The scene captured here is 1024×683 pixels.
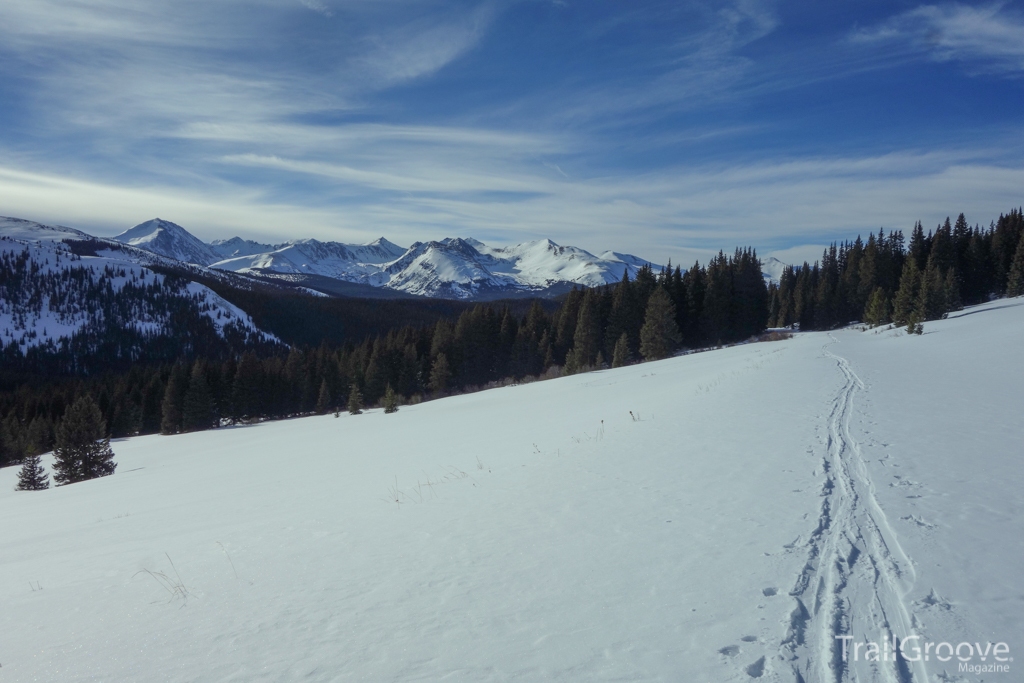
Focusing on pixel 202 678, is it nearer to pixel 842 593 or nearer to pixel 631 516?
pixel 631 516

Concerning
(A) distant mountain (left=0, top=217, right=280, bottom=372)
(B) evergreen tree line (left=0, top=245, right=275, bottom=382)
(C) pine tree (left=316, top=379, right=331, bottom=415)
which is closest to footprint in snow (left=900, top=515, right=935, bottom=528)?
(C) pine tree (left=316, top=379, right=331, bottom=415)

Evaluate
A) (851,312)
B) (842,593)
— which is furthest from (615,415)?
(851,312)

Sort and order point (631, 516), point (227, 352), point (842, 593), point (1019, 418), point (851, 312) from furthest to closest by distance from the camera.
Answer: point (227, 352) < point (851, 312) < point (1019, 418) < point (631, 516) < point (842, 593)

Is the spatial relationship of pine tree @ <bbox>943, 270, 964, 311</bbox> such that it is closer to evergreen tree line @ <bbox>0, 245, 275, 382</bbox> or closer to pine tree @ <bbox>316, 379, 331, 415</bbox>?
pine tree @ <bbox>316, 379, 331, 415</bbox>

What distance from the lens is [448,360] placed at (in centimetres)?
6247

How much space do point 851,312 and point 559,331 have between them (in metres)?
49.2

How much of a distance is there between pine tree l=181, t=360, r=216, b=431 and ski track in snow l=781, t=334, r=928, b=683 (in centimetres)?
6891

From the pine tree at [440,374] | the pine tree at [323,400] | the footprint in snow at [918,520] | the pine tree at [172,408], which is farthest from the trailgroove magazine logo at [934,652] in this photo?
the pine tree at [172,408]

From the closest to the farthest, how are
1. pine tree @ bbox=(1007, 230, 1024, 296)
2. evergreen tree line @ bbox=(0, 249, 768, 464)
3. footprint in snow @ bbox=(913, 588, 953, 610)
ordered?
footprint in snow @ bbox=(913, 588, 953, 610)
evergreen tree line @ bbox=(0, 249, 768, 464)
pine tree @ bbox=(1007, 230, 1024, 296)

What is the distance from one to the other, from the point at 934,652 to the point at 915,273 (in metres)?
67.1

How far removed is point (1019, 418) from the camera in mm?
11742

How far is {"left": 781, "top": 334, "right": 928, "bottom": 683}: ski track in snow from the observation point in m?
3.69

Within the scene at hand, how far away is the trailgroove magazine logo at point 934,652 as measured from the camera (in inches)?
145

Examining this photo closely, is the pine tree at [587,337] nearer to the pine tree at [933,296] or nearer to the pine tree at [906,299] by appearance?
the pine tree at [906,299]
